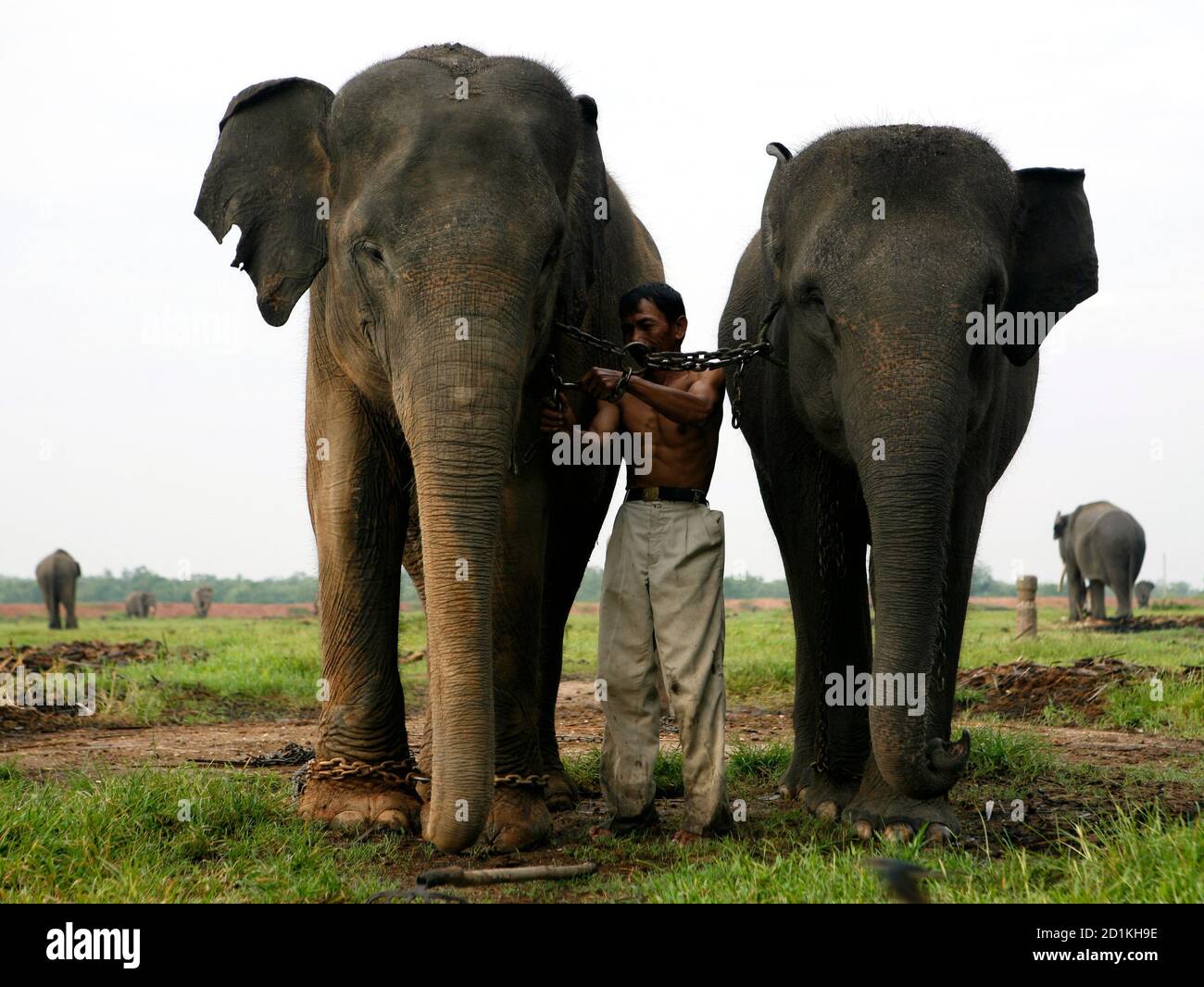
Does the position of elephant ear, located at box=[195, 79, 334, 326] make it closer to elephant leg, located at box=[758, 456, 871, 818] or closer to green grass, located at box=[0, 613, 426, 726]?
elephant leg, located at box=[758, 456, 871, 818]

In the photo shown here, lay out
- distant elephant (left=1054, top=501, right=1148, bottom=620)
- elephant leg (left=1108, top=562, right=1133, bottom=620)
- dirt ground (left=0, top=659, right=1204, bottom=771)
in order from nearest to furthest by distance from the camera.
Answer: dirt ground (left=0, top=659, right=1204, bottom=771) < elephant leg (left=1108, top=562, right=1133, bottom=620) < distant elephant (left=1054, top=501, right=1148, bottom=620)

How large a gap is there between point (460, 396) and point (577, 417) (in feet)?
3.86

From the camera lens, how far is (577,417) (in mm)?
5898

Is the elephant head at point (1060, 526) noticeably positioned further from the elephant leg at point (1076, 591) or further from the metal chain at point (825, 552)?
the metal chain at point (825, 552)

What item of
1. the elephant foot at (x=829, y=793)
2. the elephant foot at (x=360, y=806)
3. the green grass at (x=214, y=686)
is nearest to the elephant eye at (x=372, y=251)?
the elephant foot at (x=360, y=806)

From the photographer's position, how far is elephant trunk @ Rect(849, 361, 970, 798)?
4.96 m

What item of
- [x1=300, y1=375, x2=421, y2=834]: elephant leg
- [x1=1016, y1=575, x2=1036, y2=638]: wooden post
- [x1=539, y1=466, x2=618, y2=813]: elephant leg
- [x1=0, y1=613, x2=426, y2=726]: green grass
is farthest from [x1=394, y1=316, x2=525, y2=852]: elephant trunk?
[x1=1016, y1=575, x2=1036, y2=638]: wooden post

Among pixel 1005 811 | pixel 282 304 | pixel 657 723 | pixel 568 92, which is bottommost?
pixel 1005 811

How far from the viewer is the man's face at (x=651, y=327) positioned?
586 centimetres

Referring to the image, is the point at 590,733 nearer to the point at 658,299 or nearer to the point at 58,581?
the point at 658,299

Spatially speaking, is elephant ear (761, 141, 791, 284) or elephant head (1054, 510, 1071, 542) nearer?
elephant ear (761, 141, 791, 284)

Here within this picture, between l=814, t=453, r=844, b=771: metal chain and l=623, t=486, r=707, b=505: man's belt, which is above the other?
l=623, t=486, r=707, b=505: man's belt

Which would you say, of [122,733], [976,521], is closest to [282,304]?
[976,521]
